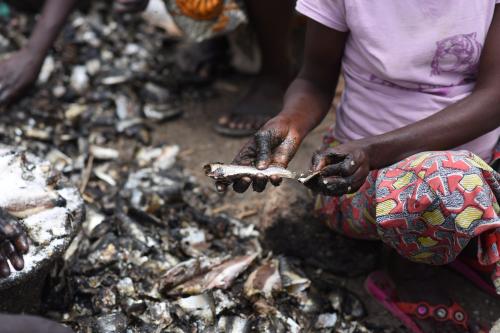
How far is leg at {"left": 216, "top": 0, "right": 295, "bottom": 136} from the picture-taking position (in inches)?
116

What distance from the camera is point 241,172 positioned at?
5.38ft

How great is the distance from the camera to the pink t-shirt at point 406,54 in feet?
5.92

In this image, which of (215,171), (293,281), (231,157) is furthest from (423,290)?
(231,157)

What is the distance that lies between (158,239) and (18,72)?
1080mm

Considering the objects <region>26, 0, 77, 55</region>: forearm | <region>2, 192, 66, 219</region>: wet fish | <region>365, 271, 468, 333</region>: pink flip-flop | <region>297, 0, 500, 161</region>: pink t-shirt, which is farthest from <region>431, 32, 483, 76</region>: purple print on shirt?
<region>26, 0, 77, 55</region>: forearm

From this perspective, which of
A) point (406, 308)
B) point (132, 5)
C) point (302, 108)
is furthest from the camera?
point (132, 5)

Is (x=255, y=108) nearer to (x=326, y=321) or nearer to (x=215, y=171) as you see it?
(x=326, y=321)

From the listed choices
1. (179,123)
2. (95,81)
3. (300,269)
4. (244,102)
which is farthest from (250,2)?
(300,269)

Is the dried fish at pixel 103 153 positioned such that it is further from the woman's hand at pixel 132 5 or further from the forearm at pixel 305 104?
the forearm at pixel 305 104

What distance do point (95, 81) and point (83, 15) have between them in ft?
2.30

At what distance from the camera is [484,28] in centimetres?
181

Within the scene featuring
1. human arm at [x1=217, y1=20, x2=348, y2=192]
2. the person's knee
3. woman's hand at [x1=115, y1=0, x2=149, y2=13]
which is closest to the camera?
the person's knee

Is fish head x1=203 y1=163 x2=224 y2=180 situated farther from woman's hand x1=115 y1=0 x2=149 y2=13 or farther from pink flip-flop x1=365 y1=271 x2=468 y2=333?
woman's hand x1=115 y1=0 x2=149 y2=13

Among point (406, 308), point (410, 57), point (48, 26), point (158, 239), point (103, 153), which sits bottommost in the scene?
point (103, 153)
